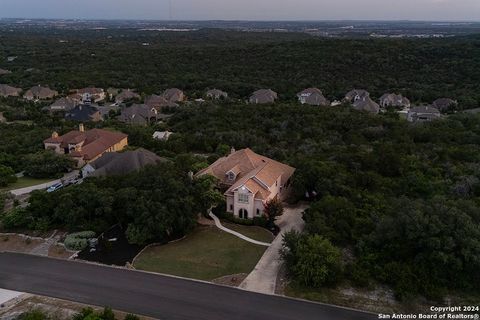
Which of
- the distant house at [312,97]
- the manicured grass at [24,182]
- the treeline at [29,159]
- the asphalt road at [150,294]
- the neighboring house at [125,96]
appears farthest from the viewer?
the neighboring house at [125,96]

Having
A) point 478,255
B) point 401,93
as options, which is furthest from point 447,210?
point 401,93

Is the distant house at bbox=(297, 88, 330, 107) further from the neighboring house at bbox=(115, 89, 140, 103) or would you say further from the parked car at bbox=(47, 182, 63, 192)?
the parked car at bbox=(47, 182, 63, 192)

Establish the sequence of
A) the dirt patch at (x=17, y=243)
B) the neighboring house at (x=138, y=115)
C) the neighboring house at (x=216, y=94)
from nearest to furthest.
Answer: the dirt patch at (x=17, y=243) → the neighboring house at (x=138, y=115) → the neighboring house at (x=216, y=94)

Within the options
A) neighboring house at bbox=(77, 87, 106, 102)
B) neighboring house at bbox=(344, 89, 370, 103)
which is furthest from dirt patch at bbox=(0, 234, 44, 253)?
neighboring house at bbox=(344, 89, 370, 103)

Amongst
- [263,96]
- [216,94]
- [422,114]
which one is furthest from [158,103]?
[422,114]

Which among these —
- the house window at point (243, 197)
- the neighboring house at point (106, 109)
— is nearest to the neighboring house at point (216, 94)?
the neighboring house at point (106, 109)

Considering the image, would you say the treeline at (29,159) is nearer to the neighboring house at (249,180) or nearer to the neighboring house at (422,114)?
the neighboring house at (249,180)

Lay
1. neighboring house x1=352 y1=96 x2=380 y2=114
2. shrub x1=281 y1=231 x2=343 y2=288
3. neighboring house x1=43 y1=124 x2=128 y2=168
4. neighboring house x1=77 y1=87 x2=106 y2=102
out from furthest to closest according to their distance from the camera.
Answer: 1. neighboring house x1=77 y1=87 x2=106 y2=102
2. neighboring house x1=352 y1=96 x2=380 y2=114
3. neighboring house x1=43 y1=124 x2=128 y2=168
4. shrub x1=281 y1=231 x2=343 y2=288
